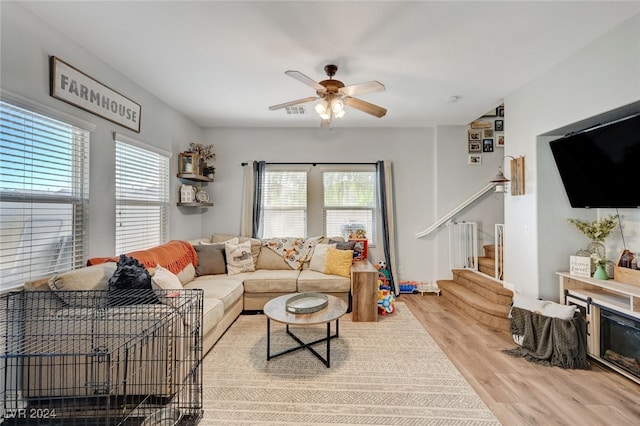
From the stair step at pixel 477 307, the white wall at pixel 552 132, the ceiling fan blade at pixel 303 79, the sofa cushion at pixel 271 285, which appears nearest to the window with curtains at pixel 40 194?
the sofa cushion at pixel 271 285

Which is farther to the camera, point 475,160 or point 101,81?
point 475,160

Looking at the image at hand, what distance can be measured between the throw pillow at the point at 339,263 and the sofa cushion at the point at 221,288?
120 centimetres

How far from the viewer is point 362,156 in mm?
4605

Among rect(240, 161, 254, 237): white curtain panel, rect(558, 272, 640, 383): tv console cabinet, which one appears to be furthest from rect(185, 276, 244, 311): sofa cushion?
rect(558, 272, 640, 383): tv console cabinet

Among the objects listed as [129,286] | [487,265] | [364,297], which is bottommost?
[364,297]

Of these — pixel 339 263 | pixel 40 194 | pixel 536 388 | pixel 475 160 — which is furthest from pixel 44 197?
pixel 475 160

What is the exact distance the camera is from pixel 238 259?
3.75 m

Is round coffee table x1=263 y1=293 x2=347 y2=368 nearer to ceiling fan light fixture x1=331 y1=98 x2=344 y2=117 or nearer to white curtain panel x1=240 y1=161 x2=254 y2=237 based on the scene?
ceiling fan light fixture x1=331 y1=98 x2=344 y2=117

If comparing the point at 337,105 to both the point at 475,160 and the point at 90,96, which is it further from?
the point at 475,160

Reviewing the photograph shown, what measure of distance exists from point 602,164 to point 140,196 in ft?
15.6

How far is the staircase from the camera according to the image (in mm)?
3109

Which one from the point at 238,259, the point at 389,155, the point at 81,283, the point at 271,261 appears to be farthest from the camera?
the point at 389,155

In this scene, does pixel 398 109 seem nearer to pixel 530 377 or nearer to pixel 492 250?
pixel 492 250

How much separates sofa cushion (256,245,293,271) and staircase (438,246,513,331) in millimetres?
2500
